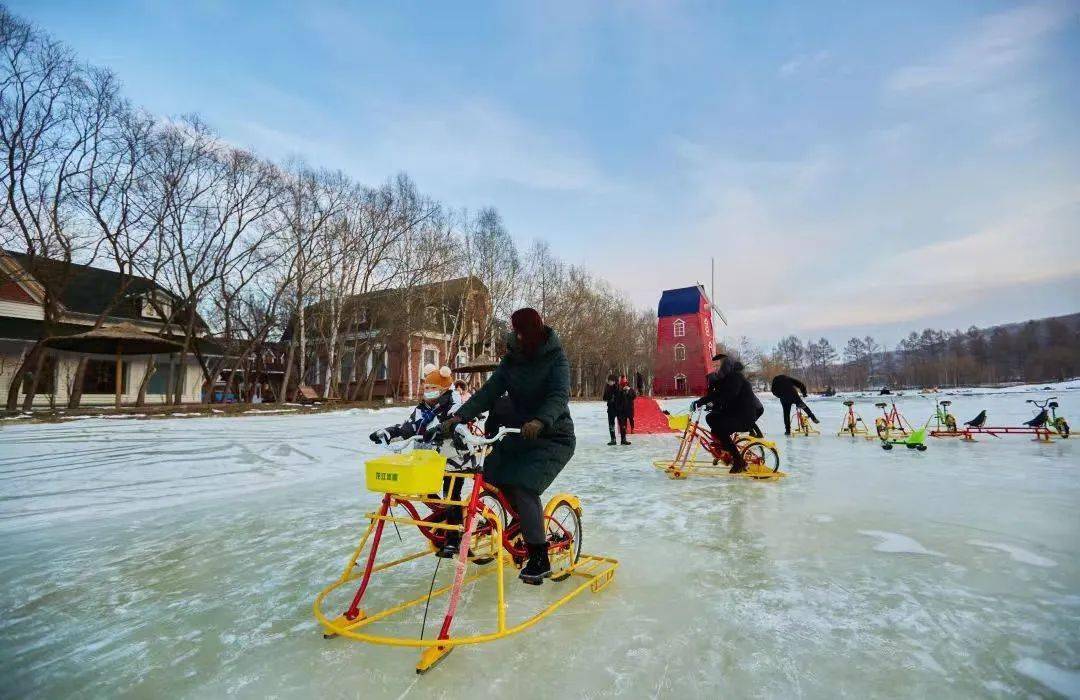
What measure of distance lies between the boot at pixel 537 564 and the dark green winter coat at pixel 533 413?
42 centimetres

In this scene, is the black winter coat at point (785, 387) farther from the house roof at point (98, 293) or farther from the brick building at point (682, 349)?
the brick building at point (682, 349)

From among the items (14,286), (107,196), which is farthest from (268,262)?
(14,286)

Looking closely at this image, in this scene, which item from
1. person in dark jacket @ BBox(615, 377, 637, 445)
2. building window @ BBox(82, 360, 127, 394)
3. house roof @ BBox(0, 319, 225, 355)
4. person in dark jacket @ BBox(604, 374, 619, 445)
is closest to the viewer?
person in dark jacket @ BBox(604, 374, 619, 445)

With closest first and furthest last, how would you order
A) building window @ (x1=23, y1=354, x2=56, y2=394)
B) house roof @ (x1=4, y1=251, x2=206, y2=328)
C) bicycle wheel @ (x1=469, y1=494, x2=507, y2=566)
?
bicycle wheel @ (x1=469, y1=494, x2=507, y2=566)
building window @ (x1=23, y1=354, x2=56, y2=394)
house roof @ (x1=4, y1=251, x2=206, y2=328)

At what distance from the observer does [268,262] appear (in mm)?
24219

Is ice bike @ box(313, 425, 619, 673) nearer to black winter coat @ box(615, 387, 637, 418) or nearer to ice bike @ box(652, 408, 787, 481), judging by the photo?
ice bike @ box(652, 408, 787, 481)

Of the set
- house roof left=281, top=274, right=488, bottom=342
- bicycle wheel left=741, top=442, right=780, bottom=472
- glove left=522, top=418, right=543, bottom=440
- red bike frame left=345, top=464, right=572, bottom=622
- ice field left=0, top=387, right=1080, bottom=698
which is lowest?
ice field left=0, top=387, right=1080, bottom=698

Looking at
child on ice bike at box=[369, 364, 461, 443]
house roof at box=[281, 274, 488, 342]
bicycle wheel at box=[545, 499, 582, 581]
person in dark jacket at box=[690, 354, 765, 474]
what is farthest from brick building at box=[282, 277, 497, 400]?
bicycle wheel at box=[545, 499, 582, 581]

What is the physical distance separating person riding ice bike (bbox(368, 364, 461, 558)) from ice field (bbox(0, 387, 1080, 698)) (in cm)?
41

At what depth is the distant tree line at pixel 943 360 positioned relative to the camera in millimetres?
81688

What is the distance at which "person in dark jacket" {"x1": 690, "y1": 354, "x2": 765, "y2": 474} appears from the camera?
8.04 metres

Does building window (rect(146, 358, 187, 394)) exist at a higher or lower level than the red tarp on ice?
higher

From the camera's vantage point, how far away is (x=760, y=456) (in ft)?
28.5

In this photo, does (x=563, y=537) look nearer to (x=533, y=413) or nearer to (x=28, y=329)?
(x=533, y=413)
